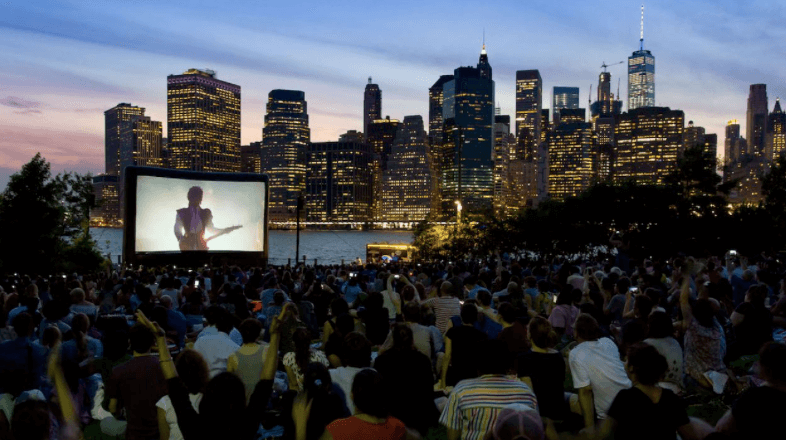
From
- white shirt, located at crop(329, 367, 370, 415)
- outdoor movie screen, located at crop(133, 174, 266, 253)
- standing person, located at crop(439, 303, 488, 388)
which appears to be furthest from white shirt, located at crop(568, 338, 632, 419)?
outdoor movie screen, located at crop(133, 174, 266, 253)

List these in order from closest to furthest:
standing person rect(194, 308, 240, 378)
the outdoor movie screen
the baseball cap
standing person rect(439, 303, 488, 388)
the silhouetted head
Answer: the baseball cap, standing person rect(439, 303, 488, 388), standing person rect(194, 308, 240, 378), the outdoor movie screen, the silhouetted head

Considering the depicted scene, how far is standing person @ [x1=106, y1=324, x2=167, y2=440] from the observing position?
4789 mm

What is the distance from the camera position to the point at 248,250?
28.5 metres

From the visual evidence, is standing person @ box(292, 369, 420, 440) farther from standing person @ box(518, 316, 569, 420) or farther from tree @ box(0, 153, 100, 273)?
tree @ box(0, 153, 100, 273)

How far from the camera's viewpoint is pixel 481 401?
401 cm

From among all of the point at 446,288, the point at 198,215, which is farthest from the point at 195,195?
the point at 446,288

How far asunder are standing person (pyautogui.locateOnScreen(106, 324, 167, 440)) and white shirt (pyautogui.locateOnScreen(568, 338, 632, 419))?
10.7ft

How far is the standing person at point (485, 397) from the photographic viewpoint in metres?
3.99

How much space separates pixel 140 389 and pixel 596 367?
3.58 meters

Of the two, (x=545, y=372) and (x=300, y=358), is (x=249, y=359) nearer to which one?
(x=300, y=358)

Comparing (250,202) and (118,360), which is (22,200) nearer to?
(250,202)

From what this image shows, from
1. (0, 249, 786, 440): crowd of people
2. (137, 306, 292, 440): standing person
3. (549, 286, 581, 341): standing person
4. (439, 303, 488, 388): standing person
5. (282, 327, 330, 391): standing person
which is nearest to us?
(137, 306, 292, 440): standing person

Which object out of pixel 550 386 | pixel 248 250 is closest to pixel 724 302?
pixel 550 386

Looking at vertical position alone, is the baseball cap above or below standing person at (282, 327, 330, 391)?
above
